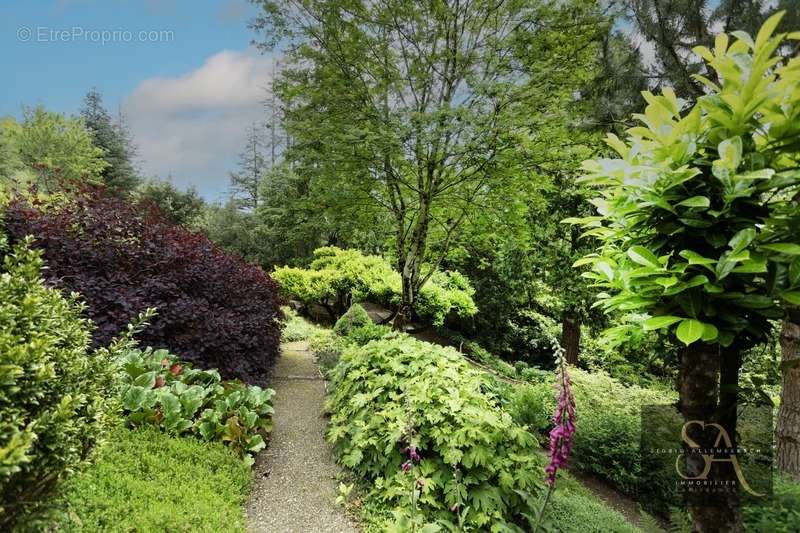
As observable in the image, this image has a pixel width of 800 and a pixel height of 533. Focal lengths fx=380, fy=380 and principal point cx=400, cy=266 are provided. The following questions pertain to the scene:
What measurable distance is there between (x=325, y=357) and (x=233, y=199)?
48.6ft

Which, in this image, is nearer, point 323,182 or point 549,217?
point 323,182

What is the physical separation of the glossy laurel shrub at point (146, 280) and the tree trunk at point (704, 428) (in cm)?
400

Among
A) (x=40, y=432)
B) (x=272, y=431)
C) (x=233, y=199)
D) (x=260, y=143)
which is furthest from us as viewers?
(x=260, y=143)

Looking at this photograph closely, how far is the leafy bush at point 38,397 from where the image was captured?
3.80 feet

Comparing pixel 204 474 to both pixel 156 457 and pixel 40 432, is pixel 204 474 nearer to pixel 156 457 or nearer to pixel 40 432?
pixel 156 457

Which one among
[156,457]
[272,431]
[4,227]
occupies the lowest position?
[272,431]

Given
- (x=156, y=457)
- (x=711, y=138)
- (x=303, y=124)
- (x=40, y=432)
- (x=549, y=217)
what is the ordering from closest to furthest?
(x=711, y=138), (x=40, y=432), (x=156, y=457), (x=303, y=124), (x=549, y=217)

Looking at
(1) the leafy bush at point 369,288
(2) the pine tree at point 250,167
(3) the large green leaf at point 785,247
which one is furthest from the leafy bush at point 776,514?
(2) the pine tree at point 250,167

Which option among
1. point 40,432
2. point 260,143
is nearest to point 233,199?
point 260,143

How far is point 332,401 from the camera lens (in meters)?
4.02

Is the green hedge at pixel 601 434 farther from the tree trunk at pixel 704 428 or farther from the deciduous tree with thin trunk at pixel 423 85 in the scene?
the deciduous tree with thin trunk at pixel 423 85

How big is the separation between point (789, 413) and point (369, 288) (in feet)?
23.0

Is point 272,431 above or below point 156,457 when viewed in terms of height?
below

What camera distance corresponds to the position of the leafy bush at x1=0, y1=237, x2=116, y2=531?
1.16 m
